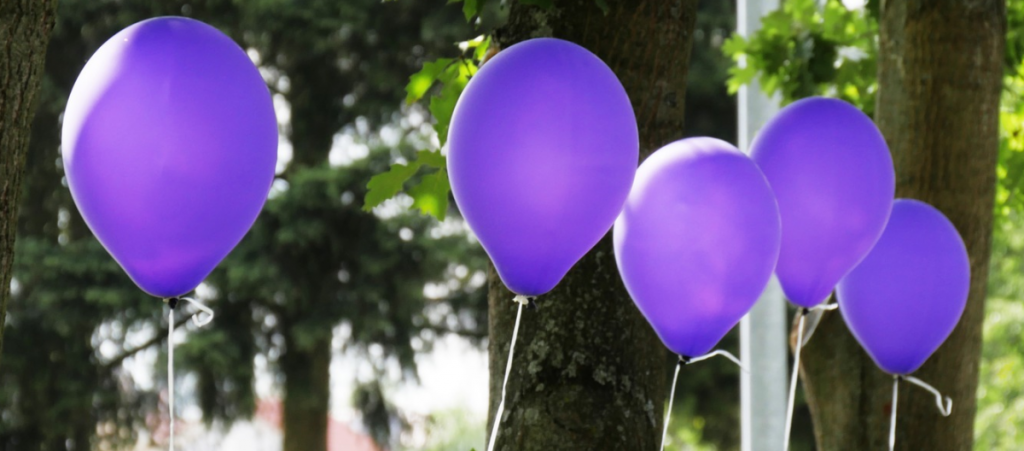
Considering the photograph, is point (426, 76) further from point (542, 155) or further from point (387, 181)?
point (542, 155)

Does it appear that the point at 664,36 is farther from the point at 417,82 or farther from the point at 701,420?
the point at 701,420

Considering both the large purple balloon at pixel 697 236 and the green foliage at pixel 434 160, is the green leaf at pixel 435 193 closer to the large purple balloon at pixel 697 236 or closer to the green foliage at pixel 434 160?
the green foliage at pixel 434 160

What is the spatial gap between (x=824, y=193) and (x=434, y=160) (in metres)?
1.06

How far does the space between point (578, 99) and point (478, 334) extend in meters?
7.63

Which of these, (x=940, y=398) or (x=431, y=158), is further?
(x=940, y=398)

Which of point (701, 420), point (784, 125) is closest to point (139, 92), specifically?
point (784, 125)

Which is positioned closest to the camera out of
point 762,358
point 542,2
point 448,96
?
point 542,2

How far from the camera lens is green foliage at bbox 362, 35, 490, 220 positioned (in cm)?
307

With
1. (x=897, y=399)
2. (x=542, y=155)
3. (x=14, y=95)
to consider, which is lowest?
(x=897, y=399)

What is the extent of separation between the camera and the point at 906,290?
3137 millimetres

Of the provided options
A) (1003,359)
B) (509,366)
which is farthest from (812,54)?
(1003,359)

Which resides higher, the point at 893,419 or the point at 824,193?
the point at 824,193

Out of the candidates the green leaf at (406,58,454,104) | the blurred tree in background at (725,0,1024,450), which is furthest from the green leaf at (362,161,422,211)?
the blurred tree in background at (725,0,1024,450)

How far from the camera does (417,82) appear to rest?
3.34 metres
